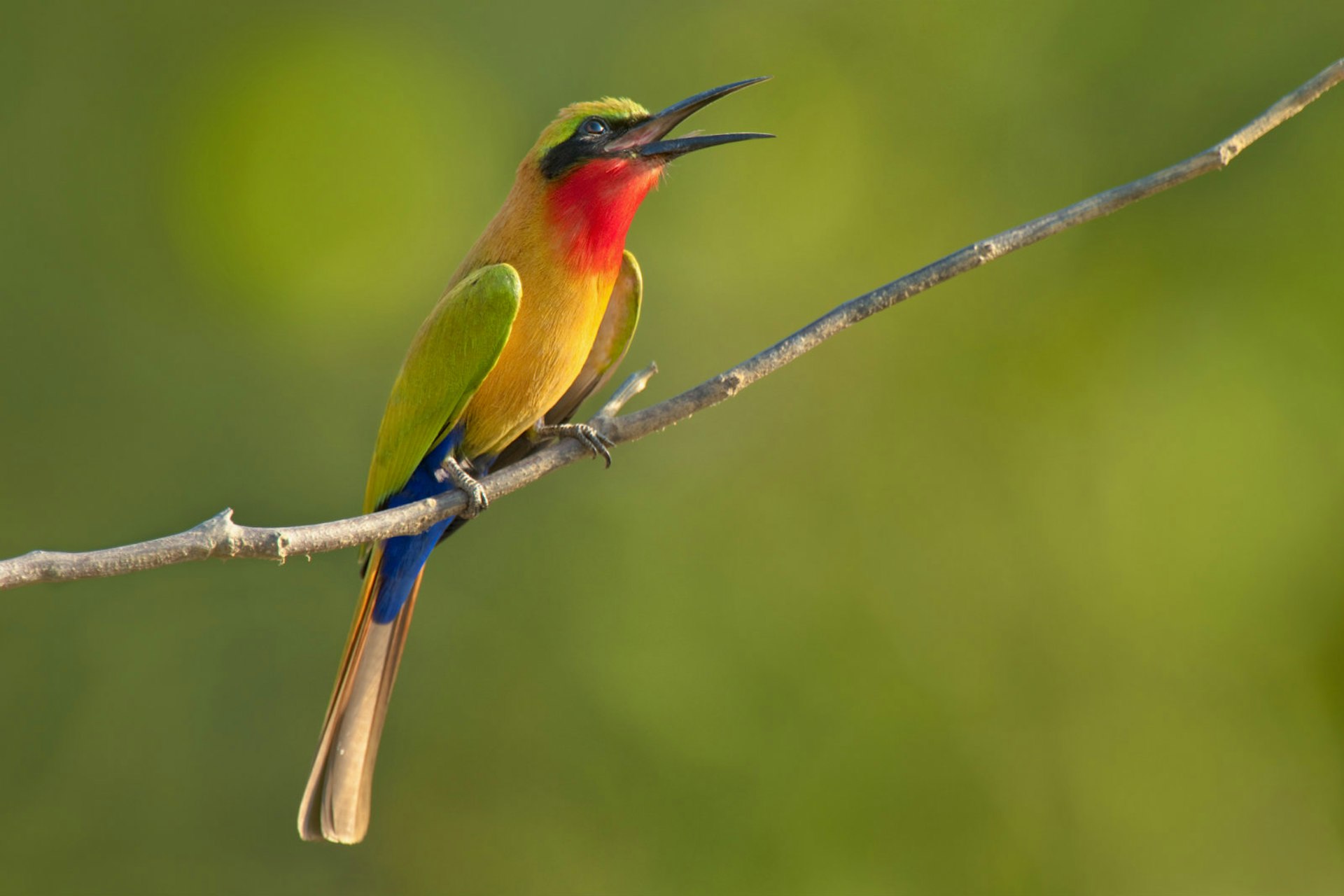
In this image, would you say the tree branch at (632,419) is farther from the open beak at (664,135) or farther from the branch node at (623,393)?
the open beak at (664,135)

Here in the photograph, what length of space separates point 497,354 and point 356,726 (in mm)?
728

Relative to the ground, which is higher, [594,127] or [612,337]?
[594,127]

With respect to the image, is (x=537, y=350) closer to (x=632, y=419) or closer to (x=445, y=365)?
(x=445, y=365)

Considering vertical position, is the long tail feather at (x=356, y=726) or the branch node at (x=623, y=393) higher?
the branch node at (x=623, y=393)

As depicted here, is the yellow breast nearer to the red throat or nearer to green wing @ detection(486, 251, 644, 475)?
the red throat

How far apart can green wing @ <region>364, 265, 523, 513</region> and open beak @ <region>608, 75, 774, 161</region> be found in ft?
0.95

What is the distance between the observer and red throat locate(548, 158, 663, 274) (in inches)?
80.5

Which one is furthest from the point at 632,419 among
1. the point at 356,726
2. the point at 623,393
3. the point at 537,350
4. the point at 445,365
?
the point at 356,726

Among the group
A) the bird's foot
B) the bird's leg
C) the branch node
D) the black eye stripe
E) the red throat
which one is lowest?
the bird's leg

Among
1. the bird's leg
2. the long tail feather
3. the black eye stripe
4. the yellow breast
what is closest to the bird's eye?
the black eye stripe

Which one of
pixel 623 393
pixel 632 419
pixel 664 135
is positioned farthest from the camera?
pixel 664 135

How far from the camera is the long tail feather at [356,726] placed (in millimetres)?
2104

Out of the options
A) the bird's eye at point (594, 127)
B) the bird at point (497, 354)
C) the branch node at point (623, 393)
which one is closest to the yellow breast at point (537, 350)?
the bird at point (497, 354)

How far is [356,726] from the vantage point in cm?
218
